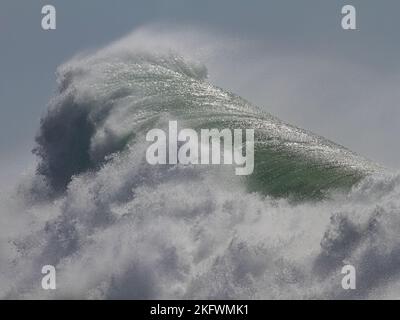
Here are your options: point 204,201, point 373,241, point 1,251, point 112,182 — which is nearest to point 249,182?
point 204,201

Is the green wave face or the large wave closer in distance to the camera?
the large wave

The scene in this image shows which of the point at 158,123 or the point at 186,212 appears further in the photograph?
the point at 158,123

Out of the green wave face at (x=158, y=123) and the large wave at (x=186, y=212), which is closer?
the large wave at (x=186, y=212)

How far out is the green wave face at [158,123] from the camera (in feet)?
78.3

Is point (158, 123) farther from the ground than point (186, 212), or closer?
farther from the ground

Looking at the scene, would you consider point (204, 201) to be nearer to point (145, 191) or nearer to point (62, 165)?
point (145, 191)

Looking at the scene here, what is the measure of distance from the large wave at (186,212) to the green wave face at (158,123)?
7 cm

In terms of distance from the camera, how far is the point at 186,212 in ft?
71.2

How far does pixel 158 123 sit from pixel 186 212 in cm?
791

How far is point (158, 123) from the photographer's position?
2900 cm

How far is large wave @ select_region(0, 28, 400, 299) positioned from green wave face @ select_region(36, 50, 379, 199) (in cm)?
7

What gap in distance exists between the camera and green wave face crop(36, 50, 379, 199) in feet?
78.3

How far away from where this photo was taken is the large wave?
18248 millimetres
